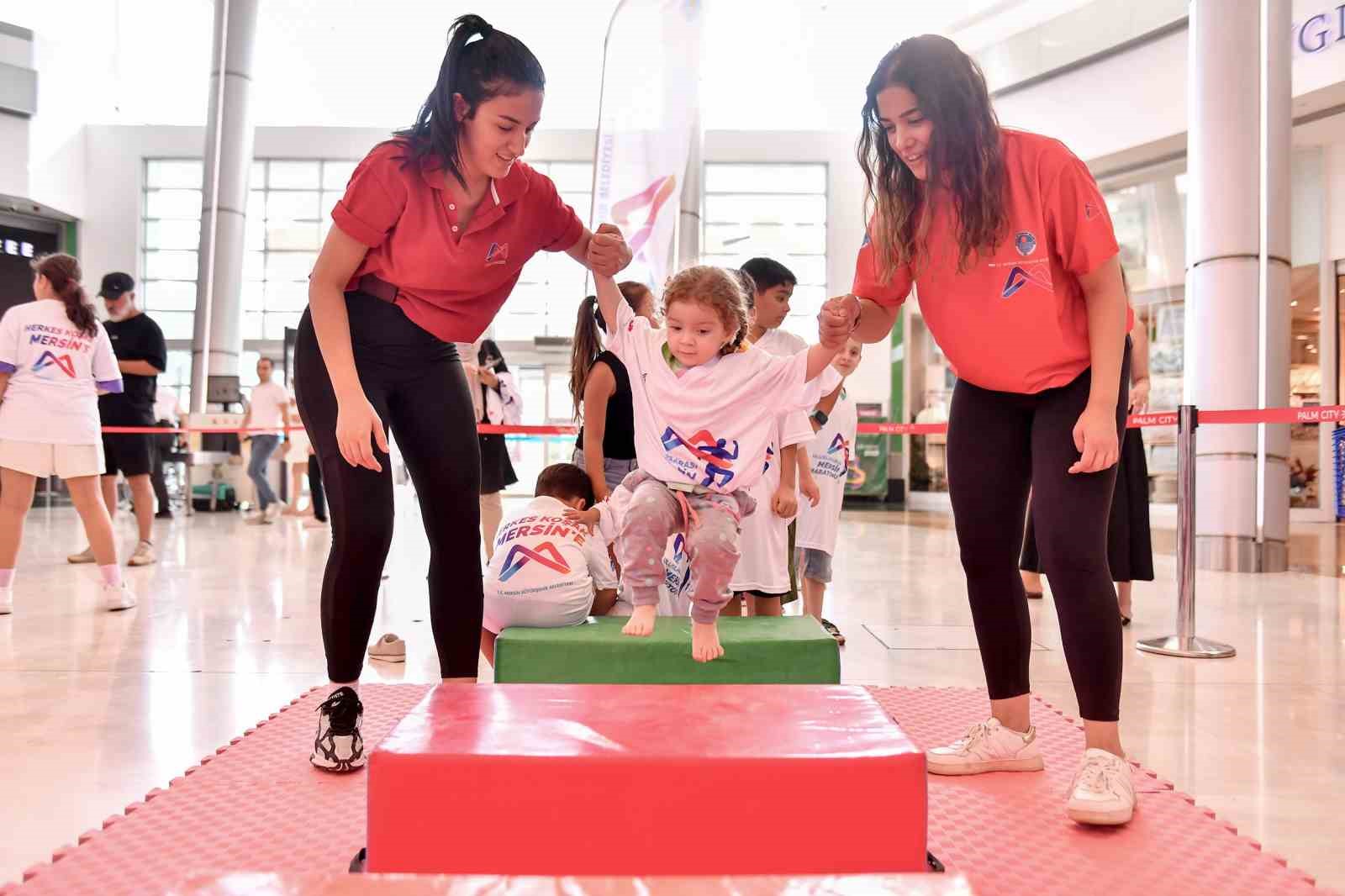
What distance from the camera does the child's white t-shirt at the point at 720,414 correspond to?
2.57 metres

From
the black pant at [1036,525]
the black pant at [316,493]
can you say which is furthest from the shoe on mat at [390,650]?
the black pant at [316,493]

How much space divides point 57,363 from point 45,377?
84 millimetres

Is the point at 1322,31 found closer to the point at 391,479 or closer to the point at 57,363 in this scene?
the point at 391,479

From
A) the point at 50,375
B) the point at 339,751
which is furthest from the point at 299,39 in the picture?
the point at 339,751

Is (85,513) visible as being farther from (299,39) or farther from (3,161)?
(299,39)

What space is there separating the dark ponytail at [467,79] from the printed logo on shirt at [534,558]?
1.05m

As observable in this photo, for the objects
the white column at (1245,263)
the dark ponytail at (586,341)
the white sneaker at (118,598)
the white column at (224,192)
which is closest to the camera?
the dark ponytail at (586,341)

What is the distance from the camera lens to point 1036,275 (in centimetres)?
203

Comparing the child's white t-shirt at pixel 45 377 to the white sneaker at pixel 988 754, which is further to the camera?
the child's white t-shirt at pixel 45 377

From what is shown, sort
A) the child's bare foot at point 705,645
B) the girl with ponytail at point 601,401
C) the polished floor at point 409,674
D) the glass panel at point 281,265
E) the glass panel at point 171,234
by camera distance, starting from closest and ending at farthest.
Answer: the polished floor at point 409,674, the child's bare foot at point 705,645, the girl with ponytail at point 601,401, the glass panel at point 171,234, the glass panel at point 281,265

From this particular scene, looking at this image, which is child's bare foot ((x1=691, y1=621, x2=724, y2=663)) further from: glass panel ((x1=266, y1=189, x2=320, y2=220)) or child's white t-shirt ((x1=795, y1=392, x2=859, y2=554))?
glass panel ((x1=266, y1=189, x2=320, y2=220))

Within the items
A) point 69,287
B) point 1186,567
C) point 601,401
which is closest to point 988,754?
point 601,401

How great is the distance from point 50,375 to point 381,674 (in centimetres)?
253

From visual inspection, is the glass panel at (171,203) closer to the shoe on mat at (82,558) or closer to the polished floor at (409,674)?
the shoe on mat at (82,558)
